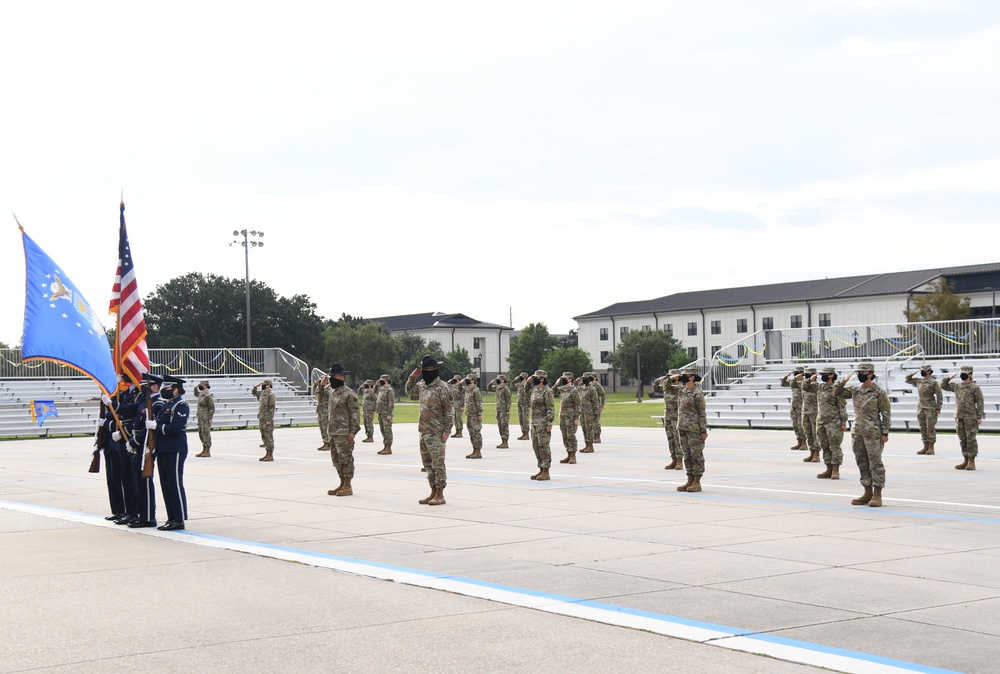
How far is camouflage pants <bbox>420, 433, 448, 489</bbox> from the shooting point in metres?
14.1

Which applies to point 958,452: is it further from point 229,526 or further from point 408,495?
point 229,526

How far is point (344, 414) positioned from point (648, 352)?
3185 inches

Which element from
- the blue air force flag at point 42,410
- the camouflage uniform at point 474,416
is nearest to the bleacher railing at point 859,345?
the camouflage uniform at point 474,416

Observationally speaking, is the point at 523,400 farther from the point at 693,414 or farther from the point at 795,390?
the point at 693,414

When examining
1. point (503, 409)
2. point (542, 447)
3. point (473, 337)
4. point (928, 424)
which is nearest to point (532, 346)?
point (473, 337)

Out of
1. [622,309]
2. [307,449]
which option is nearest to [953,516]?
[307,449]

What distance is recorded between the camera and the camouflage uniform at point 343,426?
15.4 meters

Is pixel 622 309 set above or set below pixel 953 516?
above

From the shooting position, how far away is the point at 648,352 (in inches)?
3735

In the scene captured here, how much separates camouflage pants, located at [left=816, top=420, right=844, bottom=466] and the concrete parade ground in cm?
49

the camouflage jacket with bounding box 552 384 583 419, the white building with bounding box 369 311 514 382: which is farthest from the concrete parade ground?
the white building with bounding box 369 311 514 382

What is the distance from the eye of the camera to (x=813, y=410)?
2158cm

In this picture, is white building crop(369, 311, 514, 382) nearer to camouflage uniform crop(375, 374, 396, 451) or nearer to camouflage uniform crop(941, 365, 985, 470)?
camouflage uniform crop(375, 374, 396, 451)

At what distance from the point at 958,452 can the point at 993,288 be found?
201 ft
